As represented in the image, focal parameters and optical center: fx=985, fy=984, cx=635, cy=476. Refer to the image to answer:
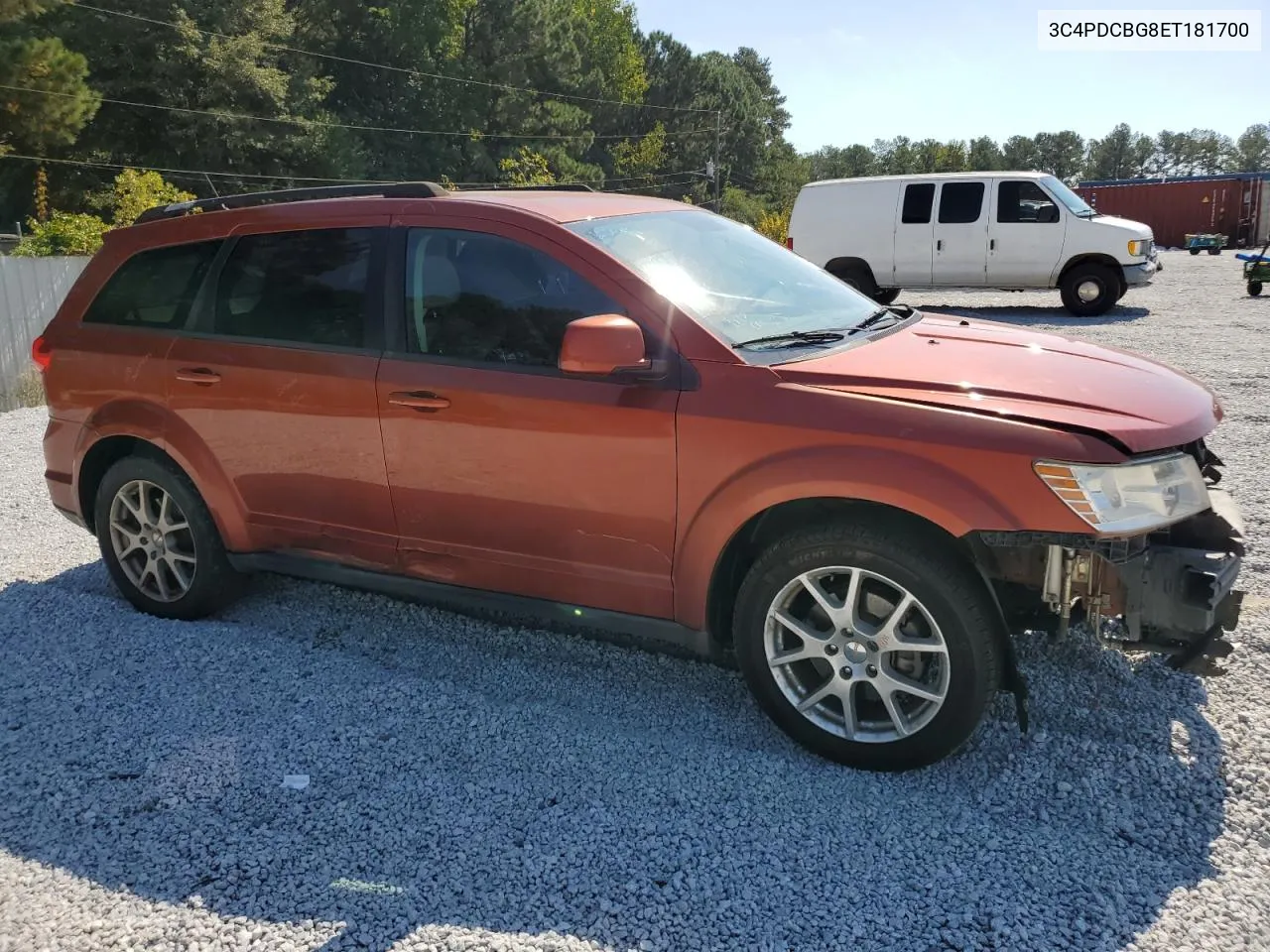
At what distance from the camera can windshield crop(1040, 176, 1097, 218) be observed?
15281 mm

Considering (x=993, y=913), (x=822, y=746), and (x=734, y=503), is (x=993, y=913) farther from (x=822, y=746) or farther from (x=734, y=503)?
(x=734, y=503)

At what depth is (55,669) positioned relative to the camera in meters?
4.17

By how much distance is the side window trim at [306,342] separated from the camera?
388 cm

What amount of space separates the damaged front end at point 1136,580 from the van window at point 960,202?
13.6 metres

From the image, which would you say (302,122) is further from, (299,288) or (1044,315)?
(299,288)

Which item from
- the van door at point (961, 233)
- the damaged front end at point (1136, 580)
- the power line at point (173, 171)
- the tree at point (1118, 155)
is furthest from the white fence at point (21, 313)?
the tree at point (1118, 155)

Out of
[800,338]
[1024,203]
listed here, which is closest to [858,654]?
[800,338]

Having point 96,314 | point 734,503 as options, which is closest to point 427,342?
point 734,503

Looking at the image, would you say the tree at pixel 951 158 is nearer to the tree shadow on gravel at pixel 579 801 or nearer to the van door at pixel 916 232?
the van door at pixel 916 232

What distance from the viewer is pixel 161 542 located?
4.57 meters

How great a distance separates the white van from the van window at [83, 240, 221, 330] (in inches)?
488

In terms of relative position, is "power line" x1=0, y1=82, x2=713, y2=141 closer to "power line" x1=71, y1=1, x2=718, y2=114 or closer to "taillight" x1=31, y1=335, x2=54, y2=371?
"power line" x1=71, y1=1, x2=718, y2=114

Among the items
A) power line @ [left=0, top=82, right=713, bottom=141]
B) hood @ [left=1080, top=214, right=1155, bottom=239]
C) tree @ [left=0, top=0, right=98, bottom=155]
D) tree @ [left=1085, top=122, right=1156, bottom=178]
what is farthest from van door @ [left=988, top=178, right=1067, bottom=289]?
tree @ [left=1085, top=122, right=1156, bottom=178]

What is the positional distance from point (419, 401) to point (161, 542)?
1.72 meters
